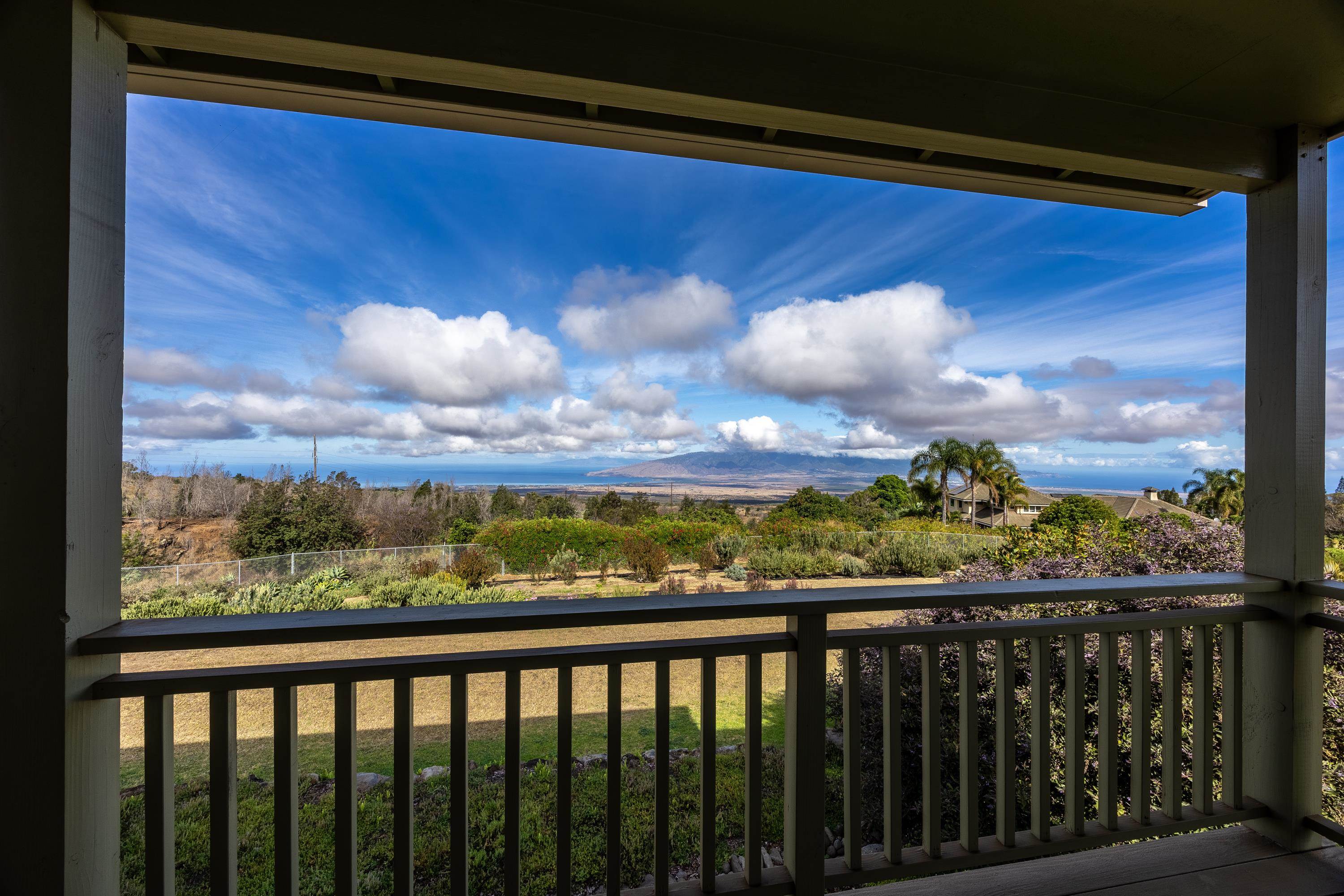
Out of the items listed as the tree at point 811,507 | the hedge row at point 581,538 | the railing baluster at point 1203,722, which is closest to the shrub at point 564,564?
the hedge row at point 581,538

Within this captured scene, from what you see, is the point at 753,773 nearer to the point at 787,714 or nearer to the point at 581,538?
the point at 787,714

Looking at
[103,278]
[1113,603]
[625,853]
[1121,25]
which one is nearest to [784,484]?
[1113,603]

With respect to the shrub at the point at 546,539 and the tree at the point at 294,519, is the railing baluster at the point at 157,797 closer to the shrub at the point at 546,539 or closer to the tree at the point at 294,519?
the tree at the point at 294,519

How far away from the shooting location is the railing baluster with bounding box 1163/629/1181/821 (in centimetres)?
161

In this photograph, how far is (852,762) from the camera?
1.38 metres

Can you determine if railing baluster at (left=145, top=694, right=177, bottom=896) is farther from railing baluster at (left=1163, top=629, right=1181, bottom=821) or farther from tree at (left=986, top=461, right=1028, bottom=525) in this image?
tree at (left=986, top=461, right=1028, bottom=525)

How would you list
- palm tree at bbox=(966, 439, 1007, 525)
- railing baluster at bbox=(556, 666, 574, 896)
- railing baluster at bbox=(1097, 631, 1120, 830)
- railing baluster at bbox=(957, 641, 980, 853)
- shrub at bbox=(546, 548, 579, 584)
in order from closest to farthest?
railing baluster at bbox=(556, 666, 574, 896)
railing baluster at bbox=(957, 641, 980, 853)
railing baluster at bbox=(1097, 631, 1120, 830)
shrub at bbox=(546, 548, 579, 584)
palm tree at bbox=(966, 439, 1007, 525)

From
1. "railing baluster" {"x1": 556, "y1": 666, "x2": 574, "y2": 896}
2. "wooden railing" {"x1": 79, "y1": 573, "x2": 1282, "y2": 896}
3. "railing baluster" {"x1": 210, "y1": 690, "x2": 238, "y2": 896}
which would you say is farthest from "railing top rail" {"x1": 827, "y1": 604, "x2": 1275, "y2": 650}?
"railing baluster" {"x1": 210, "y1": 690, "x2": 238, "y2": 896}

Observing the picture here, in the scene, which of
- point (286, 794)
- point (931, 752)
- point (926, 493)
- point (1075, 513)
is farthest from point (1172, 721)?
point (286, 794)

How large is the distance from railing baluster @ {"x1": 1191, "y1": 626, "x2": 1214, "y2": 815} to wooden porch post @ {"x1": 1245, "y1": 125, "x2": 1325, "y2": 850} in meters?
0.19

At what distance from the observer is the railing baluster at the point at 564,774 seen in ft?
4.02

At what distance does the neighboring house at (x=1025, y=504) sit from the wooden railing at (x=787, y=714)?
158 cm

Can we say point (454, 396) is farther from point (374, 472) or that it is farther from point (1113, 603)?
point (1113, 603)

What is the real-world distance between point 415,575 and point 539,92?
2341 mm
